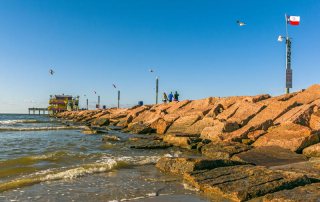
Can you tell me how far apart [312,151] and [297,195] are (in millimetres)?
4647

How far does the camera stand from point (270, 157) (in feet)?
26.4

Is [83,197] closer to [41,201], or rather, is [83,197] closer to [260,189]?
[41,201]

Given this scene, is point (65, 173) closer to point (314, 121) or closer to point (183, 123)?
point (314, 121)

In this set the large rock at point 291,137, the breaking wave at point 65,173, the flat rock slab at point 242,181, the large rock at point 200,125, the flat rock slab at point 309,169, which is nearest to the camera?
the flat rock slab at point 242,181

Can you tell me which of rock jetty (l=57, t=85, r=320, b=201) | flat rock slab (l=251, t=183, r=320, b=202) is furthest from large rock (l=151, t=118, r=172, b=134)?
flat rock slab (l=251, t=183, r=320, b=202)

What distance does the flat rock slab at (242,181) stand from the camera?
4.80 meters

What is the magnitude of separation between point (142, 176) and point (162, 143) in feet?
17.0

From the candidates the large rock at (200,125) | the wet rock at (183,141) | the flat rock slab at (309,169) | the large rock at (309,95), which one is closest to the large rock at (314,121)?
the large rock at (309,95)

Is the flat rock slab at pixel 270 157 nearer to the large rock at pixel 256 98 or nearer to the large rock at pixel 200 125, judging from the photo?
the large rock at pixel 200 125

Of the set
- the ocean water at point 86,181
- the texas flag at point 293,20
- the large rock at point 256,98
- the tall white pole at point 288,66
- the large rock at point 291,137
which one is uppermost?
the texas flag at point 293,20

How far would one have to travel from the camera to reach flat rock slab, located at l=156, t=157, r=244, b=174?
250 inches

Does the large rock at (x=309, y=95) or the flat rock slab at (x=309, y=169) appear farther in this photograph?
the large rock at (x=309, y=95)

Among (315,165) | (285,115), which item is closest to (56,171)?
(315,165)

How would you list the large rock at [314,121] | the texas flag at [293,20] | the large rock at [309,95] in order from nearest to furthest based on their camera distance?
1. the large rock at [314,121]
2. the large rock at [309,95]
3. the texas flag at [293,20]
